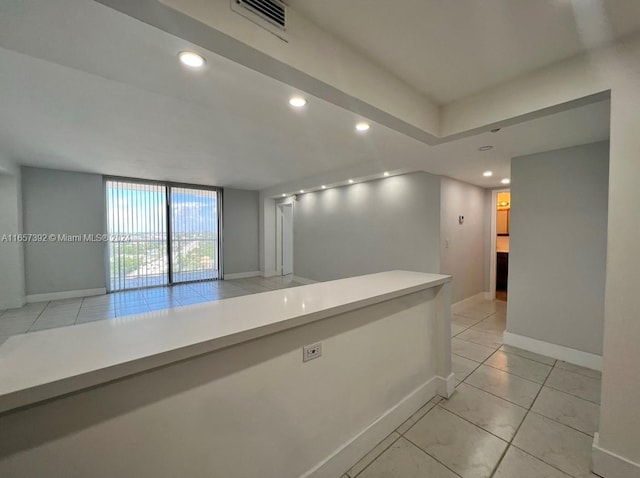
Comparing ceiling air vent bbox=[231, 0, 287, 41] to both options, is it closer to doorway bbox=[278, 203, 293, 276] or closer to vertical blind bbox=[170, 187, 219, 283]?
vertical blind bbox=[170, 187, 219, 283]

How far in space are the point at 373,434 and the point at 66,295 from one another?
667 cm

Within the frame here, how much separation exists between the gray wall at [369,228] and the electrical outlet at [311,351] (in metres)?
3.34

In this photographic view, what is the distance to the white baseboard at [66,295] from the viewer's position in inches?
198

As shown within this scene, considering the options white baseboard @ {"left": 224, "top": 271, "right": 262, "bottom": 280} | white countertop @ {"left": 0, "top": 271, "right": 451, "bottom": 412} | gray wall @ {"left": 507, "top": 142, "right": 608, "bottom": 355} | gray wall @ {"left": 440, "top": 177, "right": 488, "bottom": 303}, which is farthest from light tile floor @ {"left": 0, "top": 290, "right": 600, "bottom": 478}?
white baseboard @ {"left": 224, "top": 271, "right": 262, "bottom": 280}

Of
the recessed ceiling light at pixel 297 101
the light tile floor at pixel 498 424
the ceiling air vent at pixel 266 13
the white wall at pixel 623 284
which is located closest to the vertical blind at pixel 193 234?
the light tile floor at pixel 498 424

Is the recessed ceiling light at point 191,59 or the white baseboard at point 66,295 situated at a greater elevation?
the recessed ceiling light at point 191,59

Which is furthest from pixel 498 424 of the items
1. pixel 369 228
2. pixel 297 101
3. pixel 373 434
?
pixel 369 228

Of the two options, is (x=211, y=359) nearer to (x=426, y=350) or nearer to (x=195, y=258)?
(x=426, y=350)

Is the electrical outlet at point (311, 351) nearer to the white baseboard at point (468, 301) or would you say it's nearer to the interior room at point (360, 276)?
the interior room at point (360, 276)

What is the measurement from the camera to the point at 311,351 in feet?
4.52

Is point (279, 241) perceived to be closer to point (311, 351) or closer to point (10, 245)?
point (10, 245)

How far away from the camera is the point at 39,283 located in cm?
509

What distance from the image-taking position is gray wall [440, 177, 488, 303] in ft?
14.0

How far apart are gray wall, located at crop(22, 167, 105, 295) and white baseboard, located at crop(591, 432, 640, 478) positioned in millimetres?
7695
